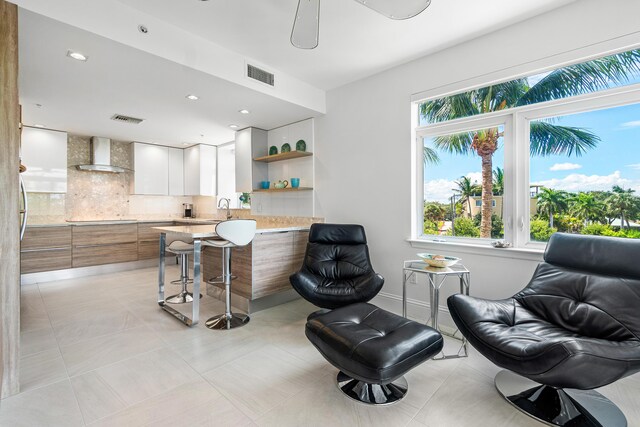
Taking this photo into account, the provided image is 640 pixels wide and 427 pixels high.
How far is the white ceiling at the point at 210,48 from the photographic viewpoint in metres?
2.25

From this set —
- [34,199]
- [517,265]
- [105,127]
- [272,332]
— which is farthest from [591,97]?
[34,199]

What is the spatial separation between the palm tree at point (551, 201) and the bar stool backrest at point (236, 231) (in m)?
2.58

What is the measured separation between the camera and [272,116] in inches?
159

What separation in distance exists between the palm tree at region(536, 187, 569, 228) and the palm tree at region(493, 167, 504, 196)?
0.30m

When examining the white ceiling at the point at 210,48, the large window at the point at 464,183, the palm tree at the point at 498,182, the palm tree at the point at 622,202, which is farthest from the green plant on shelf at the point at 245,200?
the palm tree at the point at 622,202

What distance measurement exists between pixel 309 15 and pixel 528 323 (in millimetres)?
2420

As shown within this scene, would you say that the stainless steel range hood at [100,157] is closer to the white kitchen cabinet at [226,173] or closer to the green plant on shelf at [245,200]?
the white kitchen cabinet at [226,173]

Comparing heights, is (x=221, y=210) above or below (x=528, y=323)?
above

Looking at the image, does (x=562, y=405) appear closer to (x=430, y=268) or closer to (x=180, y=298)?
(x=430, y=268)

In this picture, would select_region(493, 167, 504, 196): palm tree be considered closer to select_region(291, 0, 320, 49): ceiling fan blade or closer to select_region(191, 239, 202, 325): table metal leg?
select_region(291, 0, 320, 49): ceiling fan blade

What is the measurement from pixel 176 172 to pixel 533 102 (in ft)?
19.7

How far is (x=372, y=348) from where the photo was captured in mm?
1612

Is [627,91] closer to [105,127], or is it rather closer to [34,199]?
[105,127]

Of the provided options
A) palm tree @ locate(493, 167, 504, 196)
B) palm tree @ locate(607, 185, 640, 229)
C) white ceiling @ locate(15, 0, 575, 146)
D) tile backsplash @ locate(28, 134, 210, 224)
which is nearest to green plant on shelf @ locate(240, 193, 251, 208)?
tile backsplash @ locate(28, 134, 210, 224)
